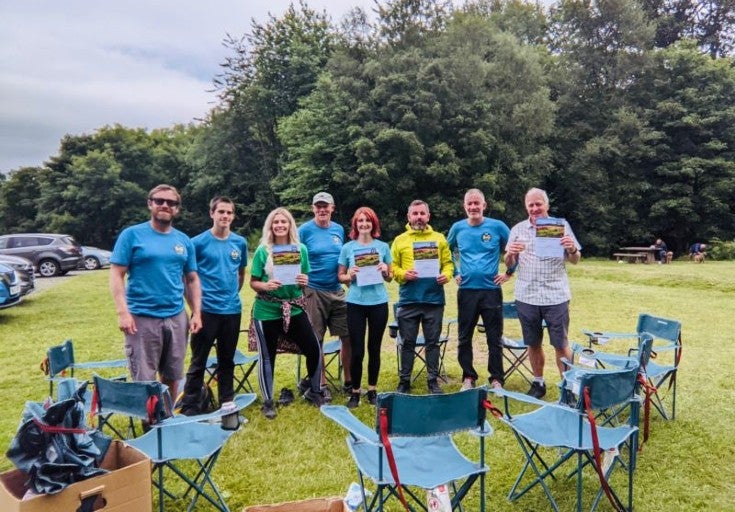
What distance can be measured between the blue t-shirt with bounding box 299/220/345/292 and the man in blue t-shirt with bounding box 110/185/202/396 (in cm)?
124

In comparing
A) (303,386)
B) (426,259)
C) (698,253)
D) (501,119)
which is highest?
(501,119)

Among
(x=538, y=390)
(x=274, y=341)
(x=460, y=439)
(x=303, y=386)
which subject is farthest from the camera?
(x=303, y=386)

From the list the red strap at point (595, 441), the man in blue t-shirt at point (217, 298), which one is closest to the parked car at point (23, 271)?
the man in blue t-shirt at point (217, 298)

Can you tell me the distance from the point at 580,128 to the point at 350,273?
2877cm

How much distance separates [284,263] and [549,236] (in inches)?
82.2

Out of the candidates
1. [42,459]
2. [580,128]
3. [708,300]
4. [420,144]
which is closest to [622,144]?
[580,128]

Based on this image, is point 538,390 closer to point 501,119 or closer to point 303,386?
point 303,386

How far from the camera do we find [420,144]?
24.9 m

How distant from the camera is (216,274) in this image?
3.98 metres

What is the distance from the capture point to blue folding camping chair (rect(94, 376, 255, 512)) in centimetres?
259

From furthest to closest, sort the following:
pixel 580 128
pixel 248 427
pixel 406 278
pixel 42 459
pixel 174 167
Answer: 1. pixel 174 167
2. pixel 580 128
3. pixel 406 278
4. pixel 248 427
5. pixel 42 459

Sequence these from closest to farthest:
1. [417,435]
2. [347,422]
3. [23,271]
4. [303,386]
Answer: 1. [417,435]
2. [347,422]
3. [303,386]
4. [23,271]

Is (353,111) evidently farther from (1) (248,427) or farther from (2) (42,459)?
(2) (42,459)

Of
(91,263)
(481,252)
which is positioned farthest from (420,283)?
(91,263)
